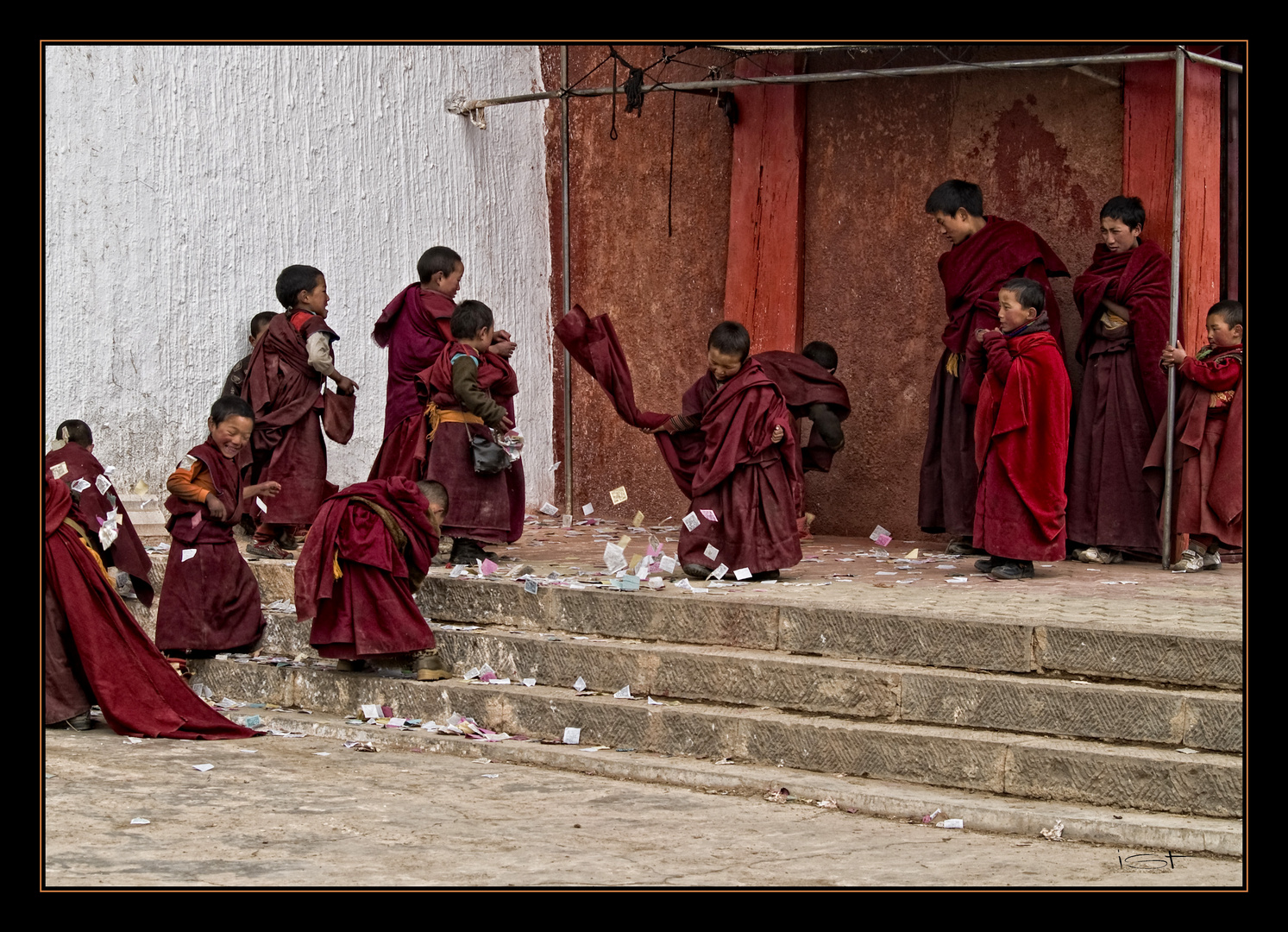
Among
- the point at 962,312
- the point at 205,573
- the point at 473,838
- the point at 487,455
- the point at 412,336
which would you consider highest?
the point at 962,312

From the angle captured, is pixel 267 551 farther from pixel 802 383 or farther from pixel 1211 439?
pixel 1211 439

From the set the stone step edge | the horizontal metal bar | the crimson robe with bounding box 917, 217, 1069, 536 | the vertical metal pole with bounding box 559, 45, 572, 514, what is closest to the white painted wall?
the vertical metal pole with bounding box 559, 45, 572, 514

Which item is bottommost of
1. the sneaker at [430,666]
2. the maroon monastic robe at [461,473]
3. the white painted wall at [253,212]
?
the sneaker at [430,666]

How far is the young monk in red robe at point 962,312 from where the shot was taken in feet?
26.3

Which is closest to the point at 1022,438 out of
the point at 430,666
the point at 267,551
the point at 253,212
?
the point at 430,666

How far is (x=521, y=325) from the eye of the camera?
1062 centimetres

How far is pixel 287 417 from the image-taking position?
834 cm

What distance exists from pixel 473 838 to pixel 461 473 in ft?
9.98

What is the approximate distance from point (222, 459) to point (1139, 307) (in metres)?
4.47

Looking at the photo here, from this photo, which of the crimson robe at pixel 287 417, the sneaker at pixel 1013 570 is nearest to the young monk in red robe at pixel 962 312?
the sneaker at pixel 1013 570

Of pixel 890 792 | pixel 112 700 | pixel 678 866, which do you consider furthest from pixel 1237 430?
pixel 112 700

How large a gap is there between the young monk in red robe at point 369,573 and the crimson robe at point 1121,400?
11.1 ft

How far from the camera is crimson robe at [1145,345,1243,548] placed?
24.3 ft

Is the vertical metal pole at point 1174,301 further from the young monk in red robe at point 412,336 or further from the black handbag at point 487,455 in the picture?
the young monk in red robe at point 412,336
